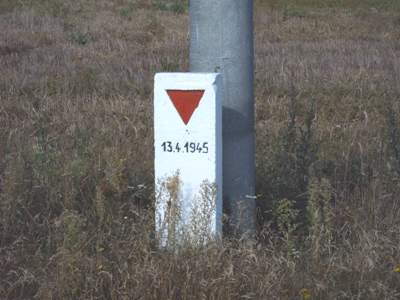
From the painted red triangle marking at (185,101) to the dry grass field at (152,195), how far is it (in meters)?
0.59

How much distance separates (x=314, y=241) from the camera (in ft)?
15.2

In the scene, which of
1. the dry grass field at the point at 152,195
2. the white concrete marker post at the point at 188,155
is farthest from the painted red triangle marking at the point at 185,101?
the dry grass field at the point at 152,195

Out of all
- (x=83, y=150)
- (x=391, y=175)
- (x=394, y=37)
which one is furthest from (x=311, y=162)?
(x=394, y=37)

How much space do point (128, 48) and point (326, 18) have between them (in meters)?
9.28

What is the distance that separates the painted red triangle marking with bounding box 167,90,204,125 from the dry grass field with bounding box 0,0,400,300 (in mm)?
591

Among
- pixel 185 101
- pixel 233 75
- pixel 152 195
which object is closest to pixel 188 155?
pixel 185 101

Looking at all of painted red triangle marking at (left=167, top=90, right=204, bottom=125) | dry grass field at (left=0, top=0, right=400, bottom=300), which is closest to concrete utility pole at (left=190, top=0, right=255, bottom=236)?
dry grass field at (left=0, top=0, right=400, bottom=300)

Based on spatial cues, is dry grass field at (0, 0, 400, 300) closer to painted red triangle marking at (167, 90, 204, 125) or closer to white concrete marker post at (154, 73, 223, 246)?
white concrete marker post at (154, 73, 223, 246)

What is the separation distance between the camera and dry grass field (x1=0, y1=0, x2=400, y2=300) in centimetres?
428

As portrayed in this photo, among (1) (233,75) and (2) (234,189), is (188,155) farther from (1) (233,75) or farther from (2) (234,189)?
(1) (233,75)

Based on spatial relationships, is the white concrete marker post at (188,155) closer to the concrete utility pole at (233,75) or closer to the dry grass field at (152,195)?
the dry grass field at (152,195)

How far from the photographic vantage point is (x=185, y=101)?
4613 millimetres

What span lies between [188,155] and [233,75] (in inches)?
22.5

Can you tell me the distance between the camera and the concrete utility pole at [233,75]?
4855 mm
